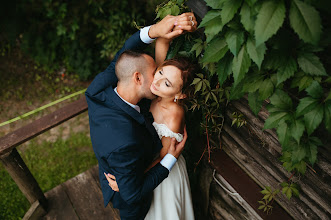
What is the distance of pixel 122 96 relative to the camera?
211 cm

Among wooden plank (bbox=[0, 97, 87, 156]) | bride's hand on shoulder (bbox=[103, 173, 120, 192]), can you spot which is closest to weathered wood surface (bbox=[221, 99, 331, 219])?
bride's hand on shoulder (bbox=[103, 173, 120, 192])

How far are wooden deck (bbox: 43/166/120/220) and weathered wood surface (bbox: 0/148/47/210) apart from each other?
0.50ft

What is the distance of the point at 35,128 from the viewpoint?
8.38ft

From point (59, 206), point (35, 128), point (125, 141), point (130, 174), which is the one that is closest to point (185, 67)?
point (125, 141)

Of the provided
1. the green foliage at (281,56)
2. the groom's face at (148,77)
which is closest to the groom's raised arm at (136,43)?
the groom's face at (148,77)

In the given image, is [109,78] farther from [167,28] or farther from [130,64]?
[167,28]

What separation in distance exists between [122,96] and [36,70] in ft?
14.6

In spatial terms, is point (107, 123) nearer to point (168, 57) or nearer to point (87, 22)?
point (168, 57)

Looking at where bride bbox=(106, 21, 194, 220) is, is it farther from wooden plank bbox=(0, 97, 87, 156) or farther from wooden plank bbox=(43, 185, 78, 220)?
wooden plank bbox=(43, 185, 78, 220)

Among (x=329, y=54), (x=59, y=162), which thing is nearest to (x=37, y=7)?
(x=59, y=162)

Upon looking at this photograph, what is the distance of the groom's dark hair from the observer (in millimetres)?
2029

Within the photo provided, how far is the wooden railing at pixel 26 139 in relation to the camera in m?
2.49

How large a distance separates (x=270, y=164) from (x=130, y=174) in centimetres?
111

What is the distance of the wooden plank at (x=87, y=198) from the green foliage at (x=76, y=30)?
250cm
